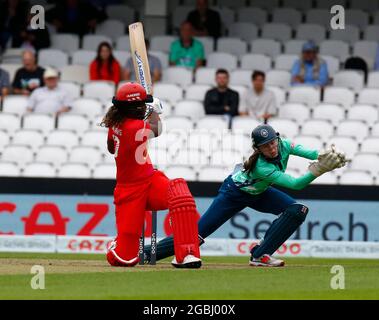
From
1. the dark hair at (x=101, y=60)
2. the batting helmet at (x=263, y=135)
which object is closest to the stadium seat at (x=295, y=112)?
the dark hair at (x=101, y=60)

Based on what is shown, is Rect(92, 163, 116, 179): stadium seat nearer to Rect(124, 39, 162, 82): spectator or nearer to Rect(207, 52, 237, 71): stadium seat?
Rect(124, 39, 162, 82): spectator

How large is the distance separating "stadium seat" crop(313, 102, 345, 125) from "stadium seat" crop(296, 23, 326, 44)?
1.90 m

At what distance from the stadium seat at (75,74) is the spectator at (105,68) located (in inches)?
9.9

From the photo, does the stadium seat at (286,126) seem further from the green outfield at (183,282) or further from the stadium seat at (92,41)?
the green outfield at (183,282)

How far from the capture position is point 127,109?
32.8 feet

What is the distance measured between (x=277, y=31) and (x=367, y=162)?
3.41 metres

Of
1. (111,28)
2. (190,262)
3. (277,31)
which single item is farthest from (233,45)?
(190,262)

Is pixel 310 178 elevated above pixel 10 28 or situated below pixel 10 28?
below

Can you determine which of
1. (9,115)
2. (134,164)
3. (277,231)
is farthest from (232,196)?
(9,115)

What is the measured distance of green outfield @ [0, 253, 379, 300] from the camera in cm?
856

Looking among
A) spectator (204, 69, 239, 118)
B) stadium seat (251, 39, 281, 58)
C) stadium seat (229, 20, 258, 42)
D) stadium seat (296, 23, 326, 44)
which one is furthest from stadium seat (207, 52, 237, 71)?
spectator (204, 69, 239, 118)

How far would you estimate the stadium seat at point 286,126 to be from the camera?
16.2 m
